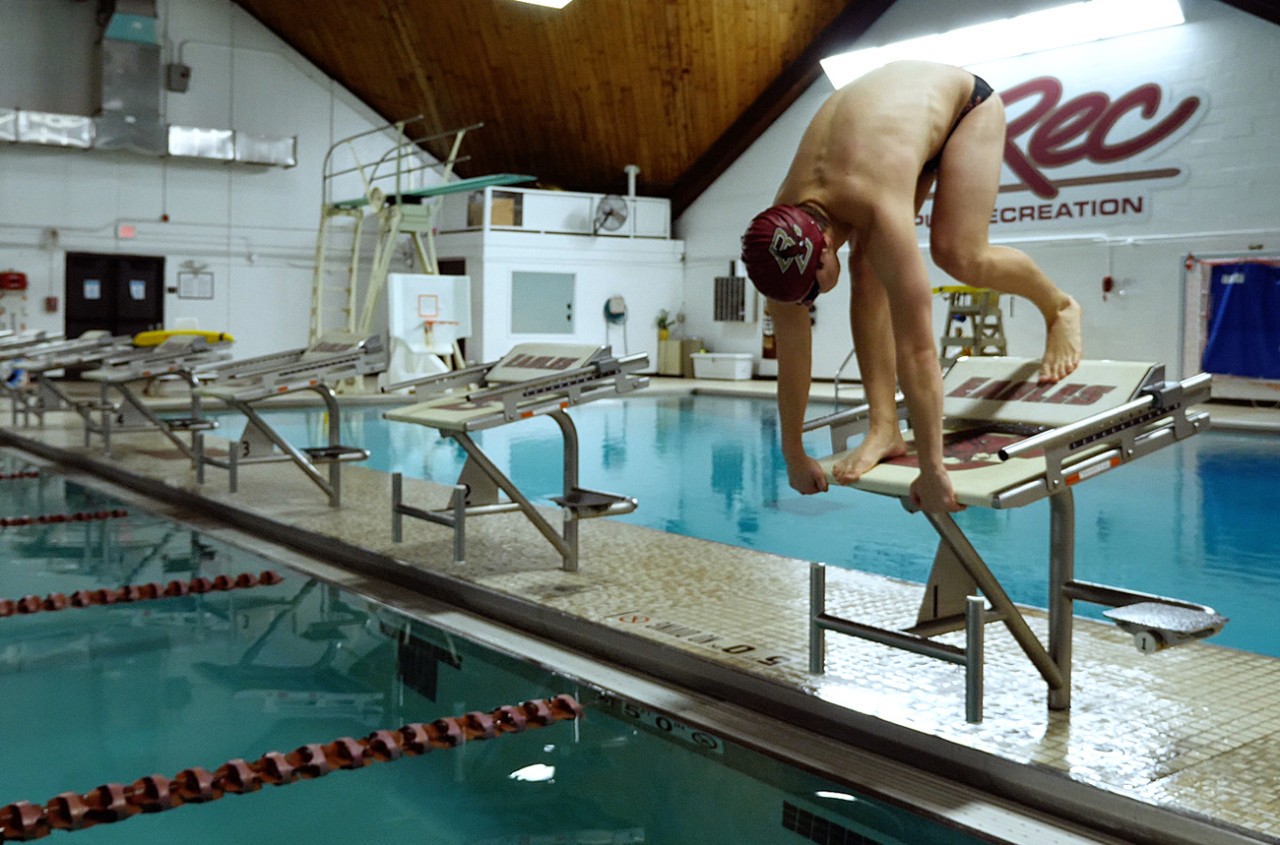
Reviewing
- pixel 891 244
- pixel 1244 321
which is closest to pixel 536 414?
pixel 891 244

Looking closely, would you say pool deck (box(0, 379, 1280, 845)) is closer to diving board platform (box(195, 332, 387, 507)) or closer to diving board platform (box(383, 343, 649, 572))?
diving board platform (box(383, 343, 649, 572))

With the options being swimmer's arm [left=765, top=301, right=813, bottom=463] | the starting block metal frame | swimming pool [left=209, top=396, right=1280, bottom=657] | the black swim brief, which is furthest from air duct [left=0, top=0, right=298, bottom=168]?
the black swim brief

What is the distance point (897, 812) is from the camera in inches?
99.4

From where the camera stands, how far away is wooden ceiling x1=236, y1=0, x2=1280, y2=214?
1534cm

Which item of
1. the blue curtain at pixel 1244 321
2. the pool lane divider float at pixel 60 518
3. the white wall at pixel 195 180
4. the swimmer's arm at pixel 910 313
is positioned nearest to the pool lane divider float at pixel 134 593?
the pool lane divider float at pixel 60 518

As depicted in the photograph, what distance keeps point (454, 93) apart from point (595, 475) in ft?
34.9

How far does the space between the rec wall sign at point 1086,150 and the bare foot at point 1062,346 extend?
10.9 metres

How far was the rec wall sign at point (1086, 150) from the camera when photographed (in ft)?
43.7

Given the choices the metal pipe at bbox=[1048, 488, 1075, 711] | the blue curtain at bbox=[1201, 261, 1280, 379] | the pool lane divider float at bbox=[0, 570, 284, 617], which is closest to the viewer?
the metal pipe at bbox=[1048, 488, 1075, 711]

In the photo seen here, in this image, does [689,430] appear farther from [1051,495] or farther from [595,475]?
[1051,495]

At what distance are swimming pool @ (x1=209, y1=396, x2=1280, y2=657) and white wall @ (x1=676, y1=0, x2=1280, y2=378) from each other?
109 inches

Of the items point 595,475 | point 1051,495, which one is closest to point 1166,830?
point 1051,495

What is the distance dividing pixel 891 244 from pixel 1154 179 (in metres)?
12.1

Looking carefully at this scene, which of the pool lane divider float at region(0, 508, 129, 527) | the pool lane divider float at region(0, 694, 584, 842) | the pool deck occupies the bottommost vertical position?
the pool lane divider float at region(0, 694, 584, 842)
